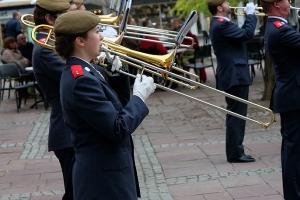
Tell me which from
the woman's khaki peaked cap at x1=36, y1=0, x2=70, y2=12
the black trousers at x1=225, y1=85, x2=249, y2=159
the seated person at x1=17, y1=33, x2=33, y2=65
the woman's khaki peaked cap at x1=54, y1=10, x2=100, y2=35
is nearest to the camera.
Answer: the woman's khaki peaked cap at x1=54, y1=10, x2=100, y2=35

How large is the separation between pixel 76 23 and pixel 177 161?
4096 millimetres

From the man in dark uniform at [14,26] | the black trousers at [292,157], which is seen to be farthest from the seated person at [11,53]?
the black trousers at [292,157]

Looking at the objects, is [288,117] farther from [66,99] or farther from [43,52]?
[66,99]

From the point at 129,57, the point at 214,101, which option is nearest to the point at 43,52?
the point at 129,57

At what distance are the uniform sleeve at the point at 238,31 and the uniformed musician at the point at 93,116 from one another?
11.2 feet

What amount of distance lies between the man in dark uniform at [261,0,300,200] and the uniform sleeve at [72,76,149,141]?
2.03 metres

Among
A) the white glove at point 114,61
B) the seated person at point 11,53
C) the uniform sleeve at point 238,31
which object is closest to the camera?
the white glove at point 114,61

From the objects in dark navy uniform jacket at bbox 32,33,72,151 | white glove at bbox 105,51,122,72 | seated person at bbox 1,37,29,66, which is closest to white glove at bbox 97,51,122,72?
white glove at bbox 105,51,122,72

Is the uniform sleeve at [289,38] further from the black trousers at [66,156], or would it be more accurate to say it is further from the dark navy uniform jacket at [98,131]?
the dark navy uniform jacket at [98,131]

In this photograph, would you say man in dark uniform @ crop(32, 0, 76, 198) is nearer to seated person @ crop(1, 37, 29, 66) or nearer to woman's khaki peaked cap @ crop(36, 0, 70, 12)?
woman's khaki peaked cap @ crop(36, 0, 70, 12)

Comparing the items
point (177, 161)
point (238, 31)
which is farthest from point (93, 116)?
point (177, 161)

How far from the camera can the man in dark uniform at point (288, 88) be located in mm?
4984

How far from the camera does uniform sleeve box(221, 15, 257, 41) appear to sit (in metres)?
6.70

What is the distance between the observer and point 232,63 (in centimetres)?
686
